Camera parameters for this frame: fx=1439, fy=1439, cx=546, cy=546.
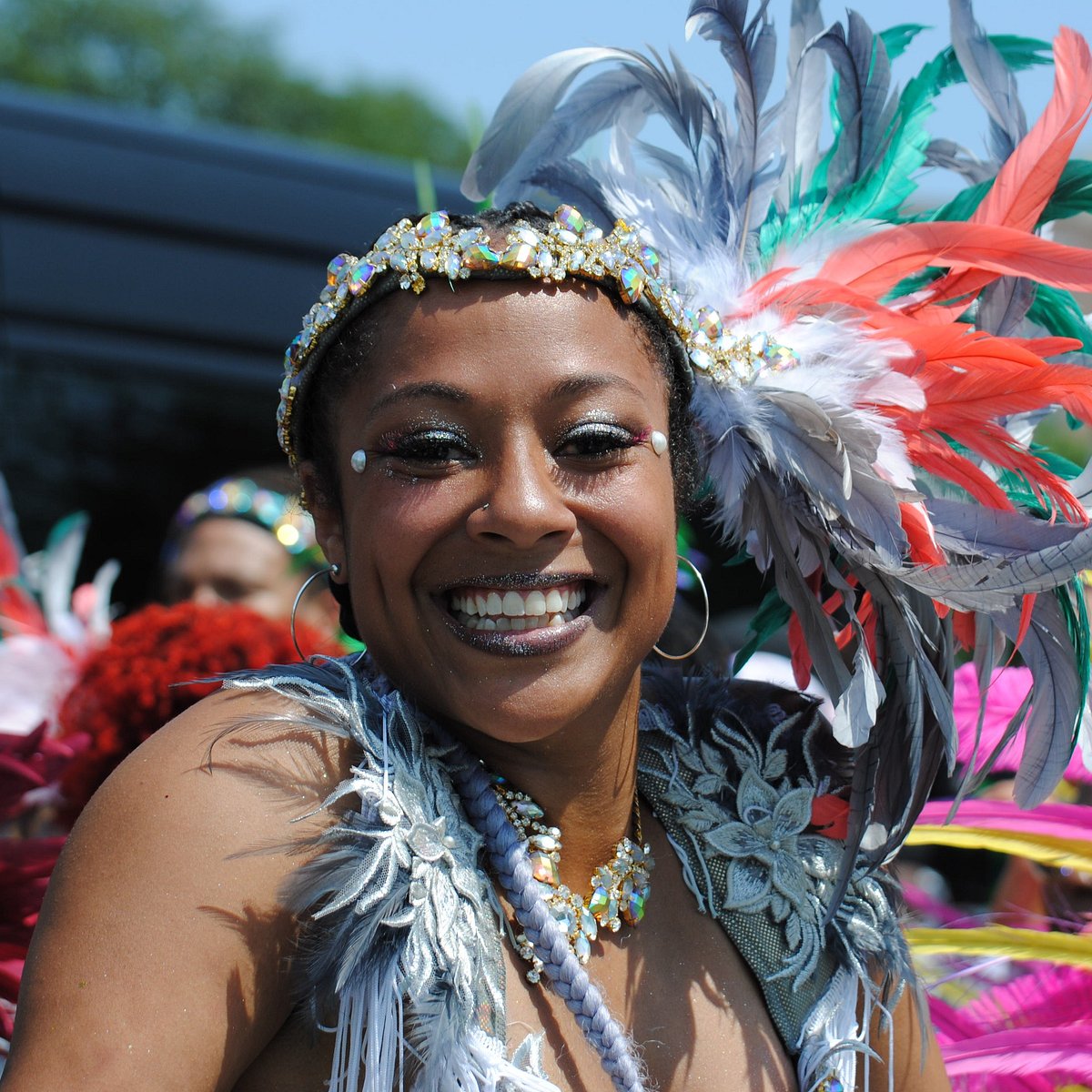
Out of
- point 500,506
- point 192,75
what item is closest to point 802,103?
point 500,506

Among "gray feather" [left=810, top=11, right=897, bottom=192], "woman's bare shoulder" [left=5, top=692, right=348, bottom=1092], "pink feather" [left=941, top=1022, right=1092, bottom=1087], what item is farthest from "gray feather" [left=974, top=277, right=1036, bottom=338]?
"woman's bare shoulder" [left=5, top=692, right=348, bottom=1092]

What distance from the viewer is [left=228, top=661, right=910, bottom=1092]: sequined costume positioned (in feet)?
4.94

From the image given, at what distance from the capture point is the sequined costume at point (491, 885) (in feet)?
4.94

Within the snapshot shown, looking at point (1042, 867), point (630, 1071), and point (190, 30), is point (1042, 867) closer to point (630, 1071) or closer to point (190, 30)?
point (630, 1071)

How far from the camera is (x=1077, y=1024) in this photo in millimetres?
2176

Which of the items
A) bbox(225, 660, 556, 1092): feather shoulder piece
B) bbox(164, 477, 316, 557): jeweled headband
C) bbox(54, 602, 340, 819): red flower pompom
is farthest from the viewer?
bbox(164, 477, 316, 557): jeweled headband

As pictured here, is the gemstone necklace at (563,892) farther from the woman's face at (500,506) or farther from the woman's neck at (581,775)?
the woman's face at (500,506)

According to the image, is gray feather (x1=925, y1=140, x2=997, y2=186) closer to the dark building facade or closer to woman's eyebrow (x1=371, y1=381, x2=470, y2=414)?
woman's eyebrow (x1=371, y1=381, x2=470, y2=414)

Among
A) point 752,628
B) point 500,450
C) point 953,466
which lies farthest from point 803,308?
point 500,450

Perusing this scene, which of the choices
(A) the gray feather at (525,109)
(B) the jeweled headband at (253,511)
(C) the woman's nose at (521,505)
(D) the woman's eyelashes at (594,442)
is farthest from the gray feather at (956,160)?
(B) the jeweled headband at (253,511)

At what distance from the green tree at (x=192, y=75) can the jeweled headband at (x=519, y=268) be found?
32.5m

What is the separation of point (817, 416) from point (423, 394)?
0.55m

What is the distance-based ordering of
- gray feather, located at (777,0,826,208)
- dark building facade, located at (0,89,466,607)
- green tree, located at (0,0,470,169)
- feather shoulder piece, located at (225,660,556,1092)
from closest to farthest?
feather shoulder piece, located at (225,660,556,1092) → gray feather, located at (777,0,826,208) → dark building facade, located at (0,89,466,607) → green tree, located at (0,0,470,169)

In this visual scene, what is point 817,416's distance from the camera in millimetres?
1890
